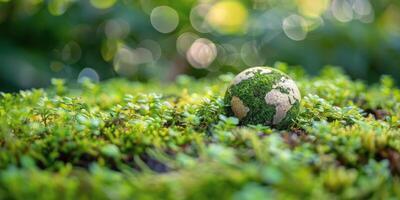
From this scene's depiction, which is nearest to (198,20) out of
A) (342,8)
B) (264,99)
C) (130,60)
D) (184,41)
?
(184,41)

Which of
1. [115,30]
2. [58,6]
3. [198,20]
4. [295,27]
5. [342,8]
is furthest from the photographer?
[342,8]

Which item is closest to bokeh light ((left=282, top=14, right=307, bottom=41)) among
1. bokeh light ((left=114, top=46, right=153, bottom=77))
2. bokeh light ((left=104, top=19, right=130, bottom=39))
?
bokeh light ((left=114, top=46, right=153, bottom=77))

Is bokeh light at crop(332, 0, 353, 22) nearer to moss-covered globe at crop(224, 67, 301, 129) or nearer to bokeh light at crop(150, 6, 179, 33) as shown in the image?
bokeh light at crop(150, 6, 179, 33)

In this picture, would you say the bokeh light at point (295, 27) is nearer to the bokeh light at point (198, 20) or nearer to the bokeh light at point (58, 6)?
the bokeh light at point (198, 20)

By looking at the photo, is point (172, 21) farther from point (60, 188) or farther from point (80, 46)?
point (60, 188)

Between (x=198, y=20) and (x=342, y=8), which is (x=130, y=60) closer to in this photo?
(x=198, y=20)

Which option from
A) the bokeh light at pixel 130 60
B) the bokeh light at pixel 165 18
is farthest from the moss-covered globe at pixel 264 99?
the bokeh light at pixel 130 60
